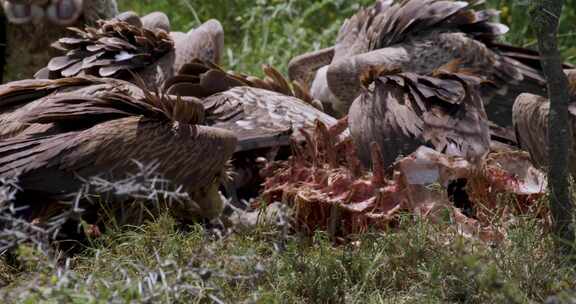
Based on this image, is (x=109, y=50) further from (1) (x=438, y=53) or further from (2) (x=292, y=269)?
(2) (x=292, y=269)

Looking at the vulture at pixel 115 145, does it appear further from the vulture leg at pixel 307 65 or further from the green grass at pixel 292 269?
the vulture leg at pixel 307 65

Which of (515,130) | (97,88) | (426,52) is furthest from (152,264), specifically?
(426,52)

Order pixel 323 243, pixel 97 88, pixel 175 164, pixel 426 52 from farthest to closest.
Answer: pixel 426 52
pixel 97 88
pixel 175 164
pixel 323 243

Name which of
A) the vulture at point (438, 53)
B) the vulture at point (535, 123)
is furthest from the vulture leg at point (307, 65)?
the vulture at point (535, 123)

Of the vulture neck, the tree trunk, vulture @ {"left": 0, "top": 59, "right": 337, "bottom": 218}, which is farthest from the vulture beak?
the tree trunk

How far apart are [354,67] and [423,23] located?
49cm

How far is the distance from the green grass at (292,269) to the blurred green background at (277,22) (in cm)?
374

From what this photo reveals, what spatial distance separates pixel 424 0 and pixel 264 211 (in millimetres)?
2275

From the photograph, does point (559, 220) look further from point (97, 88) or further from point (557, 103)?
point (97, 88)

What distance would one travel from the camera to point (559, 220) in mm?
3938

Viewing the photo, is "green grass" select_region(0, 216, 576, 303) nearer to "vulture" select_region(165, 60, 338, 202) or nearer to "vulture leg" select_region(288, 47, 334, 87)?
"vulture" select_region(165, 60, 338, 202)

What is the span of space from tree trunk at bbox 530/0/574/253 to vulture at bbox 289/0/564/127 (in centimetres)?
169

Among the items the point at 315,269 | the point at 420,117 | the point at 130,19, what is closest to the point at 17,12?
the point at 130,19

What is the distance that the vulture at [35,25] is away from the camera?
6.41 metres
